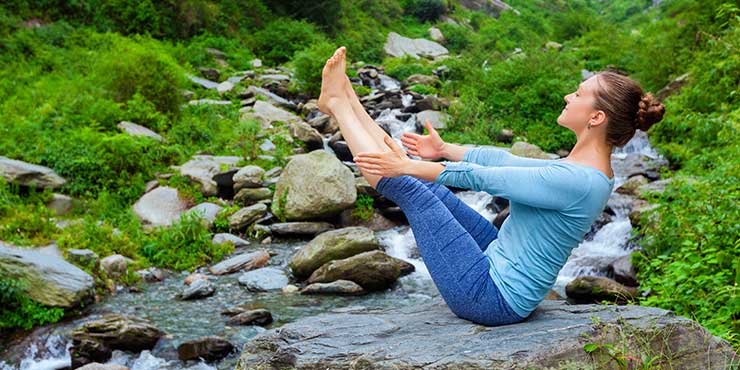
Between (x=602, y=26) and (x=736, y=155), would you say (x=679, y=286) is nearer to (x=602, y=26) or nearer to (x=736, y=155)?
(x=736, y=155)

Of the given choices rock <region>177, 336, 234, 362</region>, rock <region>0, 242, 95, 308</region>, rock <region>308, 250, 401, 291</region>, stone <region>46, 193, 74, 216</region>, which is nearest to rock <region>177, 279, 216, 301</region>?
rock <region>0, 242, 95, 308</region>

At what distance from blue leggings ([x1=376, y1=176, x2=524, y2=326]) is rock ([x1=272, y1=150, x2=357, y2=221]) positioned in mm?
6786

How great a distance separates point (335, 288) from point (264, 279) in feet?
3.46

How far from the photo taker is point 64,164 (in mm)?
9781

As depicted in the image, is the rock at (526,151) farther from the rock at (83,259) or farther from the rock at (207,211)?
the rock at (83,259)

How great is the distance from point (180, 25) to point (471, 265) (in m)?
21.3

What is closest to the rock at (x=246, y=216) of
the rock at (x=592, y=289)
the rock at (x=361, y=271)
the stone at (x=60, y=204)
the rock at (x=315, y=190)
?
the rock at (x=315, y=190)

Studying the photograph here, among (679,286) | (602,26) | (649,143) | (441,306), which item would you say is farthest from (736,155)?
(602,26)

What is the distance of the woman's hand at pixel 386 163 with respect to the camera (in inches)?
112

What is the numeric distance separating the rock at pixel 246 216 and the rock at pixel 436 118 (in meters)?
7.46

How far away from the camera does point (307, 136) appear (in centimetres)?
1390

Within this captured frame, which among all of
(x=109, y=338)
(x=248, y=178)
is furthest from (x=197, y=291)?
(x=248, y=178)

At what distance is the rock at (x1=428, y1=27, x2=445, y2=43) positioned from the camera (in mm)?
36750

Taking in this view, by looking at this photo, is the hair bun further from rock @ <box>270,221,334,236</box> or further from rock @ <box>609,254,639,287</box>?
rock @ <box>270,221,334,236</box>
